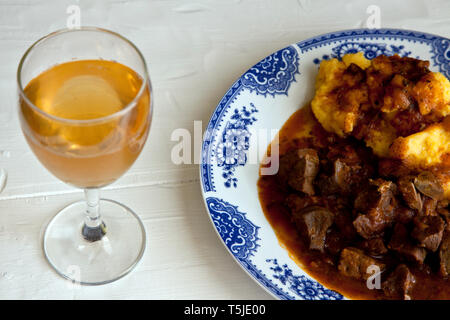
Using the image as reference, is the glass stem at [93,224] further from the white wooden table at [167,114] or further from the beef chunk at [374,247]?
the beef chunk at [374,247]

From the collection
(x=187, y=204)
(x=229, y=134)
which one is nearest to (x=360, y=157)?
(x=229, y=134)

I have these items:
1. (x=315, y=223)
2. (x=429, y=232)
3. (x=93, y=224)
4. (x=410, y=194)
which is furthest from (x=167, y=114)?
(x=429, y=232)

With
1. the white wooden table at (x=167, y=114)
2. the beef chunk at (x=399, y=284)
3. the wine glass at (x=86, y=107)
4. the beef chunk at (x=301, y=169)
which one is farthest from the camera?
the beef chunk at (x=301, y=169)

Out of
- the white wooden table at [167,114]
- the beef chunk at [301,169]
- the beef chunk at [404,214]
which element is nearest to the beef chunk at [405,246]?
the beef chunk at [404,214]

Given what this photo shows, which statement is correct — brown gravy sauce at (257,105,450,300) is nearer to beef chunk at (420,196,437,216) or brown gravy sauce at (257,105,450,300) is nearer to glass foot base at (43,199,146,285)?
beef chunk at (420,196,437,216)

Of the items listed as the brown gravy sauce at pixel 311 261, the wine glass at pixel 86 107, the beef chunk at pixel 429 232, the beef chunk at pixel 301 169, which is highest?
the wine glass at pixel 86 107

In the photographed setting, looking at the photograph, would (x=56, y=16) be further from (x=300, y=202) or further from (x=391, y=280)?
(x=391, y=280)

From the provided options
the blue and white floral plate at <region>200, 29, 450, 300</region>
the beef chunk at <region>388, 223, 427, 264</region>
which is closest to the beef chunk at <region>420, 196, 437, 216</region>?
the beef chunk at <region>388, 223, 427, 264</region>

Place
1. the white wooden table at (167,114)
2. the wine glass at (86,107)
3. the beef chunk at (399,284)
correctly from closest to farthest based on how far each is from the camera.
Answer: the wine glass at (86,107) → the beef chunk at (399,284) → the white wooden table at (167,114)
